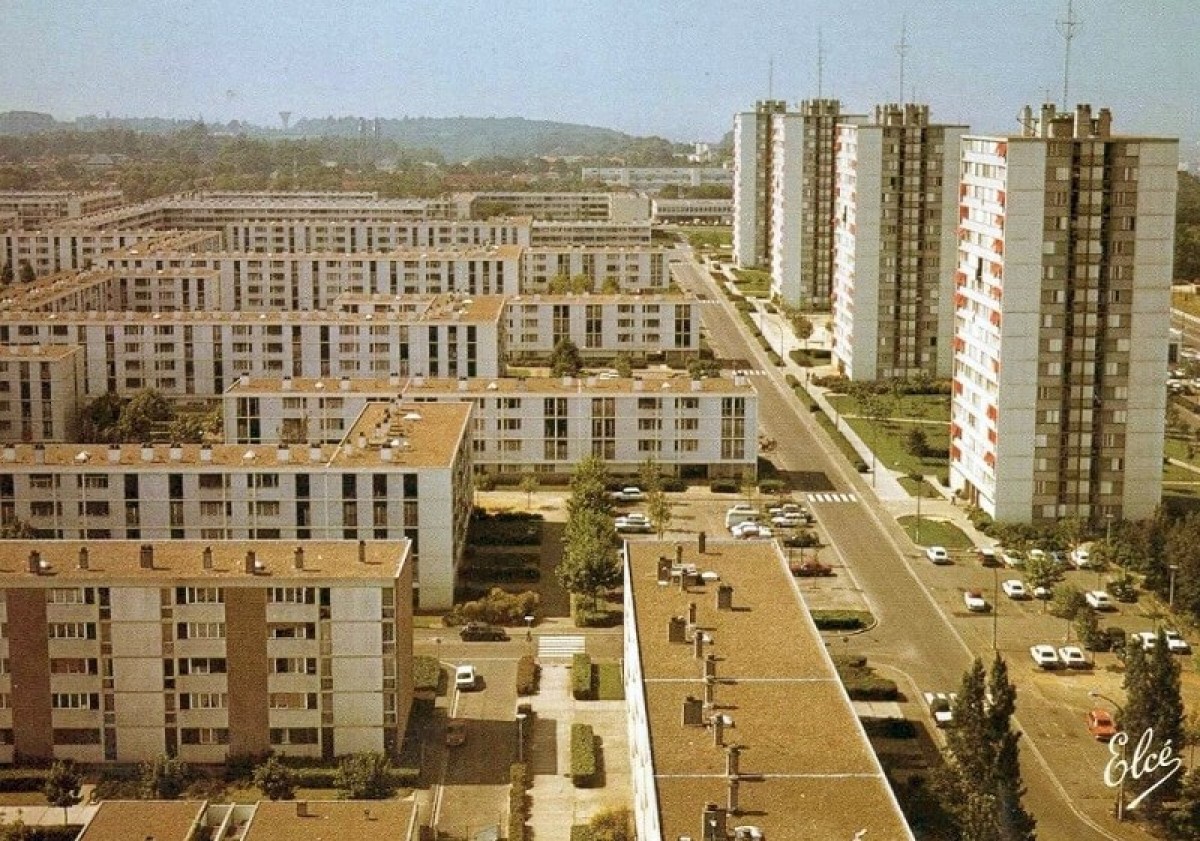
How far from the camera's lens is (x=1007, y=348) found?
40094 millimetres

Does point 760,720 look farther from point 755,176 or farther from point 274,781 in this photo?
point 755,176

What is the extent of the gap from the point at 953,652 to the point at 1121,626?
404 centimetres

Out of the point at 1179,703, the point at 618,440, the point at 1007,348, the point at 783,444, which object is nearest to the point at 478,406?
the point at 618,440

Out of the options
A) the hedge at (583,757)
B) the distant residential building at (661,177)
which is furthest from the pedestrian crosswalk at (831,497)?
the distant residential building at (661,177)

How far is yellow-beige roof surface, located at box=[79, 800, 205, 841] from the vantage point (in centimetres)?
2173

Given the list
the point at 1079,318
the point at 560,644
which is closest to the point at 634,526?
the point at 560,644

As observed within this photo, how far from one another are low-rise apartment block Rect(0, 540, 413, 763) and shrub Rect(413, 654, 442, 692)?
121 inches

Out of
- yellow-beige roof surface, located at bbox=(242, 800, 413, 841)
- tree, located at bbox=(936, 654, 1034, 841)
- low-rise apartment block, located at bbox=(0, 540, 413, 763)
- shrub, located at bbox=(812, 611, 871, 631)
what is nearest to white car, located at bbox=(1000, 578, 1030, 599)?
shrub, located at bbox=(812, 611, 871, 631)

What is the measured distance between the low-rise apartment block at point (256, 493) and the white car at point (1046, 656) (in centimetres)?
1251

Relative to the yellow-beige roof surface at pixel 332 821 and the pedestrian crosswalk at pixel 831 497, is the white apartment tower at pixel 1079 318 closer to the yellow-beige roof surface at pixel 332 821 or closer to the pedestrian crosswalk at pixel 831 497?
the pedestrian crosswalk at pixel 831 497

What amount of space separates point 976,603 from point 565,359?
103 ft

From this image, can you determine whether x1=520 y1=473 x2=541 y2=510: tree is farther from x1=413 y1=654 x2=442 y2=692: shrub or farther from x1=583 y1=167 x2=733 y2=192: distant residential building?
x1=583 y1=167 x2=733 y2=192: distant residential building

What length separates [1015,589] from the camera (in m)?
35.8

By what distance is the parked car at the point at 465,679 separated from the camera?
3022cm
